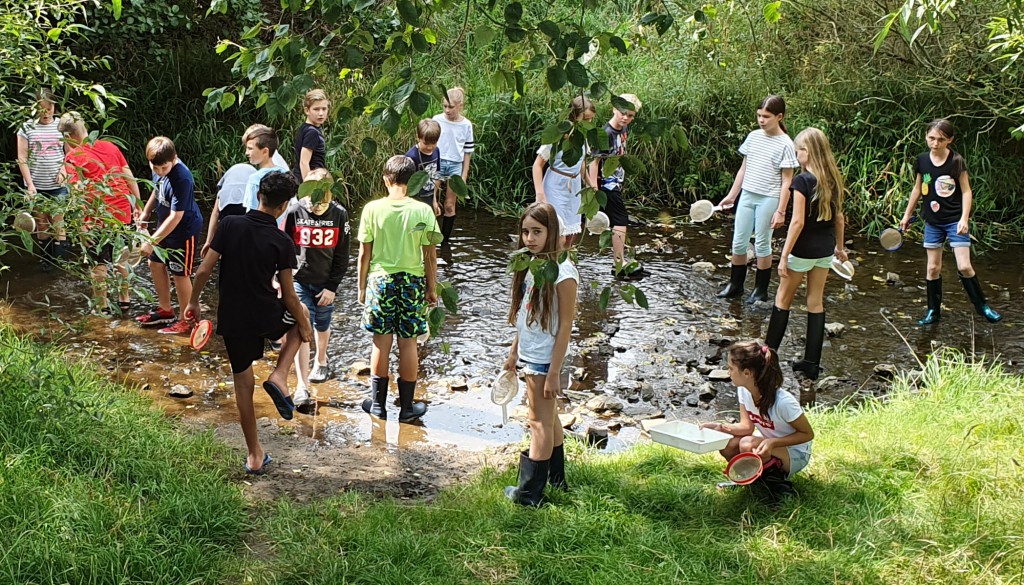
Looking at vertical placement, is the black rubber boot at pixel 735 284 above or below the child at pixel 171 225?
below

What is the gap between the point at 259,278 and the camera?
5539 millimetres

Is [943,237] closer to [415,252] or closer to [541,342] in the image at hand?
[415,252]

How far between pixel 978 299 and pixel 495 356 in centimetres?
456

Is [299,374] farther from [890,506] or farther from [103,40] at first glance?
[103,40]

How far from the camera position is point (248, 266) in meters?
5.50

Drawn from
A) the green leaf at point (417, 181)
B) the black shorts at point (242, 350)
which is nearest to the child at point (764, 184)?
the black shorts at point (242, 350)

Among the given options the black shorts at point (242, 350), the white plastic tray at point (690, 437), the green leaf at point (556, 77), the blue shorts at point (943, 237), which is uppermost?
the green leaf at point (556, 77)

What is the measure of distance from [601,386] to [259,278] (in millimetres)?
3049

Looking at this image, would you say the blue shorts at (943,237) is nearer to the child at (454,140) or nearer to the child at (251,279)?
the child at (454,140)

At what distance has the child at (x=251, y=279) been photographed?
5484 mm

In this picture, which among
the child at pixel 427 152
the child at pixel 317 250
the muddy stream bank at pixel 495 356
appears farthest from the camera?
the child at pixel 427 152

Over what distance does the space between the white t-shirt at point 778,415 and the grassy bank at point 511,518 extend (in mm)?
369

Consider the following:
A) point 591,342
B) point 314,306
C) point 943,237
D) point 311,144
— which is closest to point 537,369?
point 314,306

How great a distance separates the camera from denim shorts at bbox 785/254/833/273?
7512 mm
